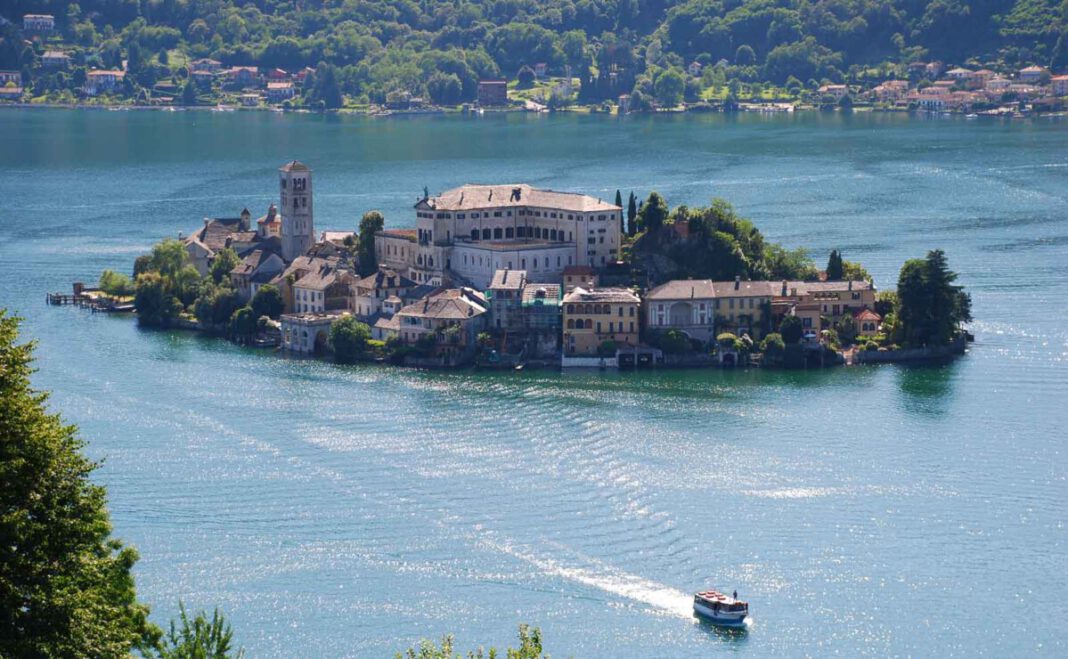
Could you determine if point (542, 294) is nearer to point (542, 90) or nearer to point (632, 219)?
point (632, 219)

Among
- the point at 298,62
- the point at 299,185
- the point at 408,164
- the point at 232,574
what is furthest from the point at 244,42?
the point at 232,574

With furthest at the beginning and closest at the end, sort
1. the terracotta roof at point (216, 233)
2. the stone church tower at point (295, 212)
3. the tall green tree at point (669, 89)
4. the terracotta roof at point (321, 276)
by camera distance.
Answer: the tall green tree at point (669, 89), the terracotta roof at point (216, 233), the stone church tower at point (295, 212), the terracotta roof at point (321, 276)

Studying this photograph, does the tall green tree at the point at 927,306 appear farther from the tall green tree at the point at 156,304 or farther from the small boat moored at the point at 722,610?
the small boat moored at the point at 722,610

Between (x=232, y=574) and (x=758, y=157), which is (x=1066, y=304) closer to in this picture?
(x=232, y=574)

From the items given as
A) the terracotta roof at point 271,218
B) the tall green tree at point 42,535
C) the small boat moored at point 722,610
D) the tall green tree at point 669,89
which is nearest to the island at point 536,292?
the terracotta roof at point 271,218

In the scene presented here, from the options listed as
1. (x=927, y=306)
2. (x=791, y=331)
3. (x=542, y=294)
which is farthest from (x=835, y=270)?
(x=542, y=294)

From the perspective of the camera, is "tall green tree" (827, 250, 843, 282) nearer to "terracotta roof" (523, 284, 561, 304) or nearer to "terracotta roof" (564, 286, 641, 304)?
"terracotta roof" (564, 286, 641, 304)

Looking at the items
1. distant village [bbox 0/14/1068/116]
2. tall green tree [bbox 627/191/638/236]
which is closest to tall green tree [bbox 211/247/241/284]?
tall green tree [bbox 627/191/638/236]
